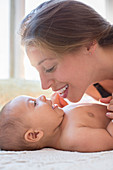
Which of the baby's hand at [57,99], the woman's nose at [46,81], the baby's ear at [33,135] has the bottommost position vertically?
the baby's ear at [33,135]

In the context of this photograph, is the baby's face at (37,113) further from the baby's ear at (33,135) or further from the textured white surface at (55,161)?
the textured white surface at (55,161)

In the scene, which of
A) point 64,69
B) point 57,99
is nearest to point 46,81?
point 64,69

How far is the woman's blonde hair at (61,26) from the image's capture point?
1155 millimetres

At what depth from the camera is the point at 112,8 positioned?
339cm

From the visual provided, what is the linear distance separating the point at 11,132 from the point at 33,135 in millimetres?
112

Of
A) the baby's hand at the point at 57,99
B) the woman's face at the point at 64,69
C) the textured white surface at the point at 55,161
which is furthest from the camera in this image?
the baby's hand at the point at 57,99

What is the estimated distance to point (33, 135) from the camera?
115cm

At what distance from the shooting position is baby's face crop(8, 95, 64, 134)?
1.14 meters

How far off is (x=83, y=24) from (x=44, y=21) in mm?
198

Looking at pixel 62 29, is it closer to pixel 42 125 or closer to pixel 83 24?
pixel 83 24

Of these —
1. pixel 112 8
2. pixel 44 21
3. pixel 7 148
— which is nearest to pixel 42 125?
pixel 7 148

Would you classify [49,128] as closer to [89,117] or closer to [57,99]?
[89,117]

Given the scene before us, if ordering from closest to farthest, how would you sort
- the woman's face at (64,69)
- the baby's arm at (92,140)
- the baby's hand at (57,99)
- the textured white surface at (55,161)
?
the textured white surface at (55,161)
the baby's arm at (92,140)
the woman's face at (64,69)
the baby's hand at (57,99)

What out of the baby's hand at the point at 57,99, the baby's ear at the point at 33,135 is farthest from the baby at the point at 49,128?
the baby's hand at the point at 57,99
